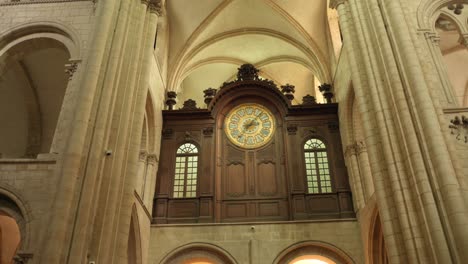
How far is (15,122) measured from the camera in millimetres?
15328

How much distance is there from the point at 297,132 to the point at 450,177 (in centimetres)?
812

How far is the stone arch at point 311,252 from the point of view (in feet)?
44.3

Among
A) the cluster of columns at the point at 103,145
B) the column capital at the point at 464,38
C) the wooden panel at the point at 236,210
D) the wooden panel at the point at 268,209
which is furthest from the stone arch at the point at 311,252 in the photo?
the column capital at the point at 464,38

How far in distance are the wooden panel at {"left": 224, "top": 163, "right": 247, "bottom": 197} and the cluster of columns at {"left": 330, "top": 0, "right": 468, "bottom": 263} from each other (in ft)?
20.3

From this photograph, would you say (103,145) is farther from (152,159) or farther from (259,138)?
(259,138)

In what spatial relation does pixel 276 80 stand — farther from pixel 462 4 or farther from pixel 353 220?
pixel 462 4

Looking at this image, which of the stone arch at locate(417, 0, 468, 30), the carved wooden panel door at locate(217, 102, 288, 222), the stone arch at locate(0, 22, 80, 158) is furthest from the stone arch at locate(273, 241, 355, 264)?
the stone arch at locate(0, 22, 80, 158)

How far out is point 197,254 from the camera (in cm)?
1378

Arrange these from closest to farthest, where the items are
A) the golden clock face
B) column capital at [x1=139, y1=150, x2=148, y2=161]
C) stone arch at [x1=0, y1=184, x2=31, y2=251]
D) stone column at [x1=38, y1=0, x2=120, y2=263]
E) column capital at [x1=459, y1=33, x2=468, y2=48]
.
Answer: stone column at [x1=38, y1=0, x2=120, y2=263] → stone arch at [x1=0, y1=184, x2=31, y2=251] → column capital at [x1=459, y1=33, x2=468, y2=48] → column capital at [x1=139, y1=150, x2=148, y2=161] → the golden clock face

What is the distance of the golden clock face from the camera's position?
632 inches

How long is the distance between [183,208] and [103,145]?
5903mm

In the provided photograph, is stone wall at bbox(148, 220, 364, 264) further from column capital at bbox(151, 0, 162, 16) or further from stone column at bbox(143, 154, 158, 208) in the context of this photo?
column capital at bbox(151, 0, 162, 16)

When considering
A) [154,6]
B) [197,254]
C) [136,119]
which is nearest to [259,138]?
[197,254]

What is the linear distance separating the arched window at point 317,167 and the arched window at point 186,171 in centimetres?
397
